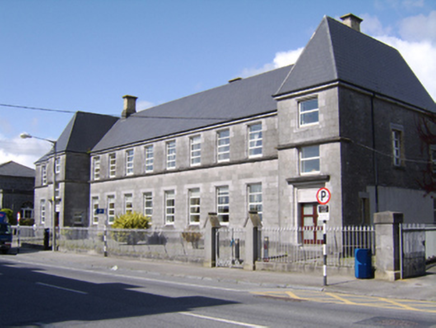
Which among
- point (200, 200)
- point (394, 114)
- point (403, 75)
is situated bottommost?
point (200, 200)

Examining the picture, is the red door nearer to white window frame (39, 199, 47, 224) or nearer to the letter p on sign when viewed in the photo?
the letter p on sign

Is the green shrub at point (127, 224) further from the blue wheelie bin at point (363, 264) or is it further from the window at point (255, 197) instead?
the blue wheelie bin at point (363, 264)

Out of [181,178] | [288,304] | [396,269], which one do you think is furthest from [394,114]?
[288,304]

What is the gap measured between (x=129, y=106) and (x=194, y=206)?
18.5m

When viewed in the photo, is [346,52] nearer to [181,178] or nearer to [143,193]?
[181,178]

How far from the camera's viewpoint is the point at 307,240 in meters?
23.4

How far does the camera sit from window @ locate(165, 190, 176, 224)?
116 ft

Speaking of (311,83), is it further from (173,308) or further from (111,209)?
(111,209)

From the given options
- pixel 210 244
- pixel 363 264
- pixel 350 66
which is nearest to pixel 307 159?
pixel 350 66

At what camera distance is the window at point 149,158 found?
37.8 meters

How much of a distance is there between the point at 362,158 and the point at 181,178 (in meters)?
14.5

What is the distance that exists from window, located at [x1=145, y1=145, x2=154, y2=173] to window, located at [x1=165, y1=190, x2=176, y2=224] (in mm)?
3173

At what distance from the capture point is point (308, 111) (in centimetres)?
2456

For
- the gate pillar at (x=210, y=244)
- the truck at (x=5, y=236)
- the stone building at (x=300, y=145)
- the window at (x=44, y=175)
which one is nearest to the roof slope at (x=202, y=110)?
the stone building at (x=300, y=145)
